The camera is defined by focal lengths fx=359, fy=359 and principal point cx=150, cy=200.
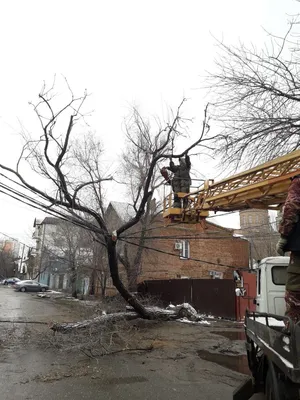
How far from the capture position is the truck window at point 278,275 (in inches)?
280

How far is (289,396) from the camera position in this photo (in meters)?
2.81

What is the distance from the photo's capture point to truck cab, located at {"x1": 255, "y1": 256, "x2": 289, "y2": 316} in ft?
23.1

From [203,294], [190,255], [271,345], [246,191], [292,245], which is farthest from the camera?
[190,255]

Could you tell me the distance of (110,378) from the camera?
6582 millimetres

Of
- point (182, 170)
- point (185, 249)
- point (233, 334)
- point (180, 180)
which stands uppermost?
point (182, 170)

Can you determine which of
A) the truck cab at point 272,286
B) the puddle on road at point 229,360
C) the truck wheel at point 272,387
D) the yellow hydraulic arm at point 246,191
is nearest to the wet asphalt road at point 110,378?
the puddle on road at point 229,360

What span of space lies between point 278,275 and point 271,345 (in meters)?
4.23

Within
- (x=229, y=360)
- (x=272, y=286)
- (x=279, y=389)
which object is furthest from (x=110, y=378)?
(x=279, y=389)

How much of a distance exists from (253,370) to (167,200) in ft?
25.0

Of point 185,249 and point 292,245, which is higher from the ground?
point 185,249

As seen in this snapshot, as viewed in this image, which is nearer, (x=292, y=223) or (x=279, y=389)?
(x=279, y=389)

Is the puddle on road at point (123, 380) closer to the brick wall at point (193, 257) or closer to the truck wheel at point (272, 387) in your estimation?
the truck wheel at point (272, 387)

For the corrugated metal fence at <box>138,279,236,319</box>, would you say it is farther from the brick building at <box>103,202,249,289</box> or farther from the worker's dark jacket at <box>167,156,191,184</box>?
the worker's dark jacket at <box>167,156,191,184</box>

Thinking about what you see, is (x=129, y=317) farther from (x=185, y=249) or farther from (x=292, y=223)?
(x=185, y=249)
